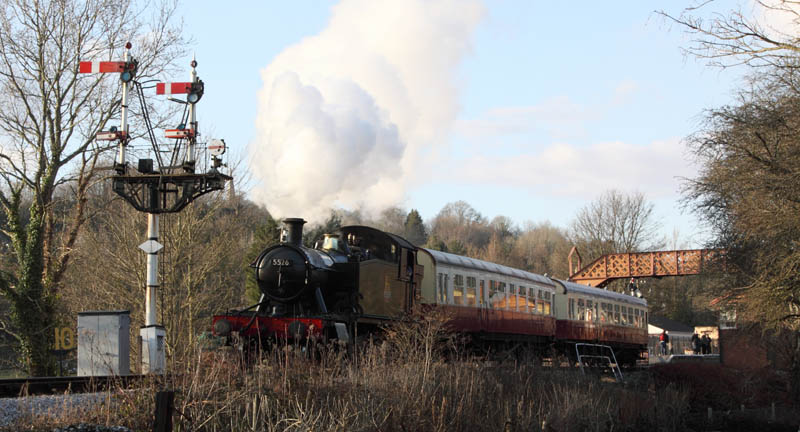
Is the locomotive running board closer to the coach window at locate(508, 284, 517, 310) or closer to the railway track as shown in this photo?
the railway track

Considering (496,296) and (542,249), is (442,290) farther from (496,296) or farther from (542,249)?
(542,249)

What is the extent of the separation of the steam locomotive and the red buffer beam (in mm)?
20830

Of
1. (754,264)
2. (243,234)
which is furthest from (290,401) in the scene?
(243,234)

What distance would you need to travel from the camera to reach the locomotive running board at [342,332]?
14297mm

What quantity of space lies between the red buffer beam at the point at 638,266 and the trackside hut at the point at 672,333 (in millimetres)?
17800

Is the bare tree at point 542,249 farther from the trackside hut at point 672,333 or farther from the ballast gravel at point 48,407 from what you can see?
the ballast gravel at point 48,407

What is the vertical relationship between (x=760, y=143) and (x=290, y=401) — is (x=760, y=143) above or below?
above

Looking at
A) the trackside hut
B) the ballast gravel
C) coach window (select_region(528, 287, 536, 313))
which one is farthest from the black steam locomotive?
the trackside hut

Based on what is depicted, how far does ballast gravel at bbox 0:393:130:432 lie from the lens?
26.9 feet

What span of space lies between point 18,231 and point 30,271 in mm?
1280

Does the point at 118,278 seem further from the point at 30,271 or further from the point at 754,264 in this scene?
the point at 754,264

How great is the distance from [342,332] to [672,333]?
190ft

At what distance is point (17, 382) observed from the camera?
1088 cm

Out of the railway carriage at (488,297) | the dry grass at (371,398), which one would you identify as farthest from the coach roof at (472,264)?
the dry grass at (371,398)
